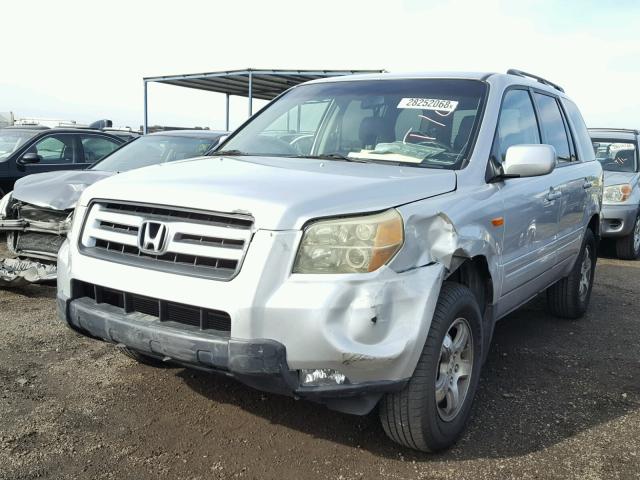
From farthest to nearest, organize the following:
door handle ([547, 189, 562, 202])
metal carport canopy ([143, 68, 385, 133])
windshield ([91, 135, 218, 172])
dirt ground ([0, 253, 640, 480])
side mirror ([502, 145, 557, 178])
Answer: metal carport canopy ([143, 68, 385, 133])
windshield ([91, 135, 218, 172])
door handle ([547, 189, 562, 202])
side mirror ([502, 145, 557, 178])
dirt ground ([0, 253, 640, 480])

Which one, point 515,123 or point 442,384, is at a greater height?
point 515,123

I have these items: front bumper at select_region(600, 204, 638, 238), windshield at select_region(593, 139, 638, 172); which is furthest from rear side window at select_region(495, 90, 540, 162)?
windshield at select_region(593, 139, 638, 172)

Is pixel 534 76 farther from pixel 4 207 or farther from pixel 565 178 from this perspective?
pixel 4 207

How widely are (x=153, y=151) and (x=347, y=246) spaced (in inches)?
187

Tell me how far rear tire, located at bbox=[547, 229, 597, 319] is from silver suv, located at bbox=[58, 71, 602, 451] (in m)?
1.65

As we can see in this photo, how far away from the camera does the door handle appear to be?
4042 millimetres

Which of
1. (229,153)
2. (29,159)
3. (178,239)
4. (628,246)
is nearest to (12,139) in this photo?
(29,159)

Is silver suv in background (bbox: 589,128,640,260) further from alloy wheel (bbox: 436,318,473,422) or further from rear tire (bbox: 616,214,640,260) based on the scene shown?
alloy wheel (bbox: 436,318,473,422)

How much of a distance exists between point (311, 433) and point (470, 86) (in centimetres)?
218

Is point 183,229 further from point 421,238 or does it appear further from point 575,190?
point 575,190

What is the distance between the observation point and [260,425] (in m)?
3.10

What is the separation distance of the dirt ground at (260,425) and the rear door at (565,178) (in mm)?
904

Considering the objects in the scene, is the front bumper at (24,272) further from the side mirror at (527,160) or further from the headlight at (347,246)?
the side mirror at (527,160)

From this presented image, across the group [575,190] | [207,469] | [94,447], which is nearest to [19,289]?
[94,447]
